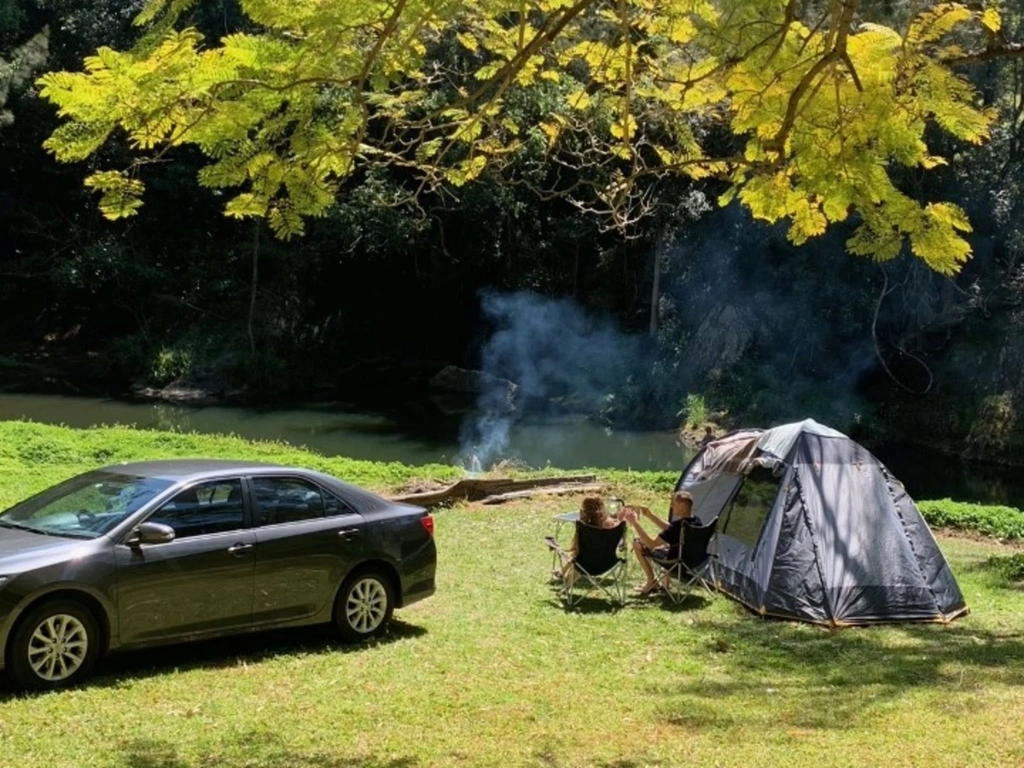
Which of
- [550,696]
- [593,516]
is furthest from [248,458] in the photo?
[550,696]

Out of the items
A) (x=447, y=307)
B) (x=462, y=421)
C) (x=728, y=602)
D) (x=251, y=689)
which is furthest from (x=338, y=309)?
(x=251, y=689)

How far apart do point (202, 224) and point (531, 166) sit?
45.4ft

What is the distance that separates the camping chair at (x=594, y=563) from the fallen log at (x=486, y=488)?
16.4 feet

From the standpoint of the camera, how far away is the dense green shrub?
1659 cm

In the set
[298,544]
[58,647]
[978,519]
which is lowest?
[978,519]

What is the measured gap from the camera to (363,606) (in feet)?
Result: 27.3

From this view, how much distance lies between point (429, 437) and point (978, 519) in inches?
623

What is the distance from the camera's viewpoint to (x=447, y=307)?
40125 mm

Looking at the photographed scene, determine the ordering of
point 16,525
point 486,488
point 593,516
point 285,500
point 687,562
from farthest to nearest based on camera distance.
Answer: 1. point 486,488
2. point 687,562
3. point 593,516
4. point 285,500
5. point 16,525

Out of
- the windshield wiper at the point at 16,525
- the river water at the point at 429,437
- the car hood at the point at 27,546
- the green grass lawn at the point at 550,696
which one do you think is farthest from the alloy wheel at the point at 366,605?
the river water at the point at 429,437

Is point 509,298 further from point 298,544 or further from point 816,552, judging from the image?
point 298,544

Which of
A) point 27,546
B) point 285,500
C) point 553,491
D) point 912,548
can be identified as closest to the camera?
point 27,546

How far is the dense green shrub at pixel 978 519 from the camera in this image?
16589mm

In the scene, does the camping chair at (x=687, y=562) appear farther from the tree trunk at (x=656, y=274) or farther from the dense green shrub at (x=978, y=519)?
the tree trunk at (x=656, y=274)
